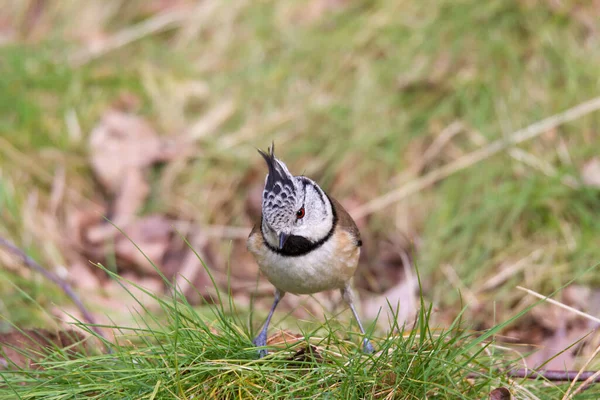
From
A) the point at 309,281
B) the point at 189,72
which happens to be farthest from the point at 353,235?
the point at 189,72

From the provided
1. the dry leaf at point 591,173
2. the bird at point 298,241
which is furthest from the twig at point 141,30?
the bird at point 298,241

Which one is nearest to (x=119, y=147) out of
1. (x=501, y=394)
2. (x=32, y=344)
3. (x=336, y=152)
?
(x=336, y=152)

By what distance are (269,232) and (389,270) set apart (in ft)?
7.96

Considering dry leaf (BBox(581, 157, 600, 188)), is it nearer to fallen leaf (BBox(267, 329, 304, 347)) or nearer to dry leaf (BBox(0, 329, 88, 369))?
fallen leaf (BBox(267, 329, 304, 347))

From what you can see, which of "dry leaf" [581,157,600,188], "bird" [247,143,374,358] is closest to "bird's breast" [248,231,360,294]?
"bird" [247,143,374,358]

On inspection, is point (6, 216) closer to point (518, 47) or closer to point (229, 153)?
point (229, 153)

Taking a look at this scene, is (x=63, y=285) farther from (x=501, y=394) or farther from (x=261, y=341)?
(x=501, y=394)

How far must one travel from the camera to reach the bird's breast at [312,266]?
11.0ft

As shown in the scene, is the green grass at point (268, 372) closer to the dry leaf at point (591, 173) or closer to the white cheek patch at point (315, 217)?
the white cheek patch at point (315, 217)

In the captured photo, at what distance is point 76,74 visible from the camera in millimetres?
6547

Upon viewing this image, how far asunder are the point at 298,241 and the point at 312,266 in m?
0.14

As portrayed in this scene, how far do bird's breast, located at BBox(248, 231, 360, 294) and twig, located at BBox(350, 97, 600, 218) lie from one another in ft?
6.98

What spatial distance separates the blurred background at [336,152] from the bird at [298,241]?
4.79 feet

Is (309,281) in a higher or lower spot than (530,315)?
higher
